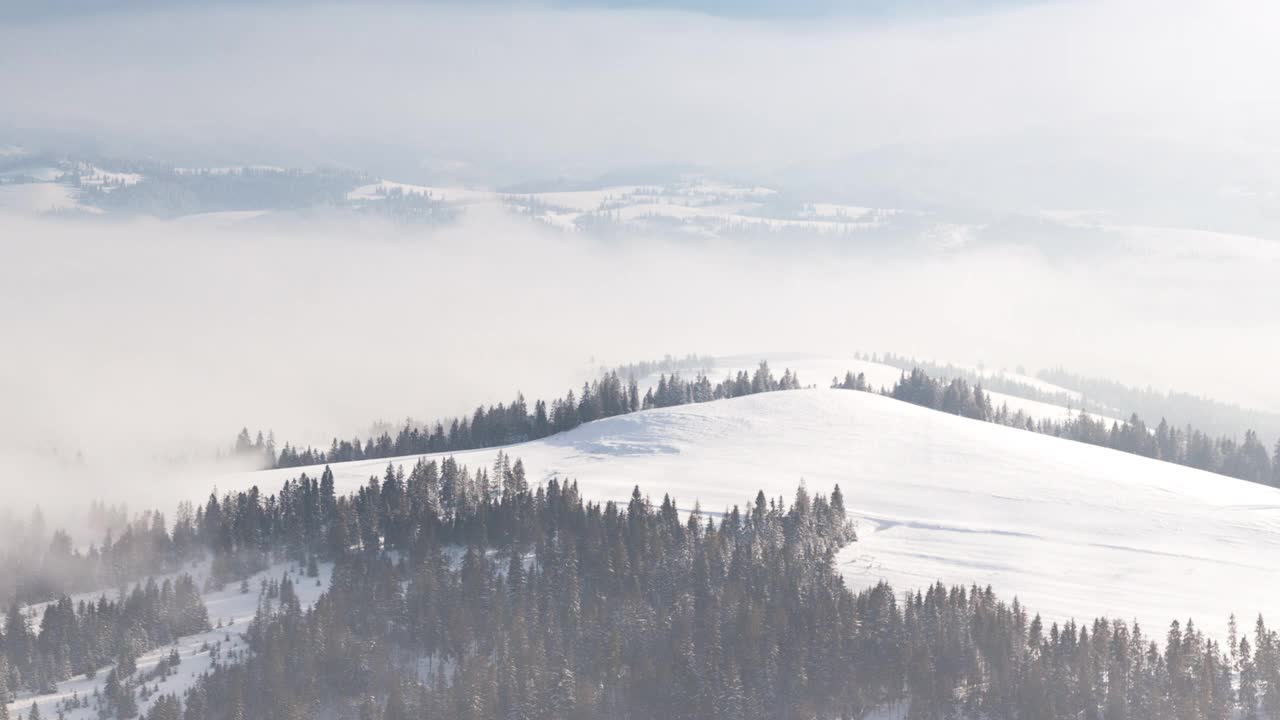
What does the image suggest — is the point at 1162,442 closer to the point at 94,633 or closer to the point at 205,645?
the point at 205,645

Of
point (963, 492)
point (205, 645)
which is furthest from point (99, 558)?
point (963, 492)

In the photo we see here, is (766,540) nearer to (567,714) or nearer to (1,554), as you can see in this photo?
(567,714)

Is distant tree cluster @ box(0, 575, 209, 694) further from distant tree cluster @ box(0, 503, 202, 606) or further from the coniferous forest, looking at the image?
distant tree cluster @ box(0, 503, 202, 606)

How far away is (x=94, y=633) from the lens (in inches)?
3937

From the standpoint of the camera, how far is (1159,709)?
70812 mm

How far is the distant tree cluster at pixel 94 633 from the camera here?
96.7 meters

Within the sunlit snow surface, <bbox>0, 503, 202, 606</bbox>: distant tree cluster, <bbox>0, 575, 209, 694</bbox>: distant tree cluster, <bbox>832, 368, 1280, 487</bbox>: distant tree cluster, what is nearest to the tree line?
the sunlit snow surface

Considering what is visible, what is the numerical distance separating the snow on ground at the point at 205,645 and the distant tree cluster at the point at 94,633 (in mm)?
1032

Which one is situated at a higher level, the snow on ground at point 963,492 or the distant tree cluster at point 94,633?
the snow on ground at point 963,492

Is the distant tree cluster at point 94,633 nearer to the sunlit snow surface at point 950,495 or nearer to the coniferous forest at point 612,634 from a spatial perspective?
the coniferous forest at point 612,634

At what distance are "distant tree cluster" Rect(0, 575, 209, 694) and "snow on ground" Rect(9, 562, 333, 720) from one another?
3.39 ft

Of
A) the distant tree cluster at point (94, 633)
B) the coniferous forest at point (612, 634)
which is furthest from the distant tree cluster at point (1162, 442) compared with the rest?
the distant tree cluster at point (94, 633)

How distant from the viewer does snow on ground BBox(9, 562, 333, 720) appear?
9212 cm

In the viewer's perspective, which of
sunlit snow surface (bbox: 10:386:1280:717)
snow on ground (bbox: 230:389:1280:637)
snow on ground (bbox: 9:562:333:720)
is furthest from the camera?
snow on ground (bbox: 230:389:1280:637)
